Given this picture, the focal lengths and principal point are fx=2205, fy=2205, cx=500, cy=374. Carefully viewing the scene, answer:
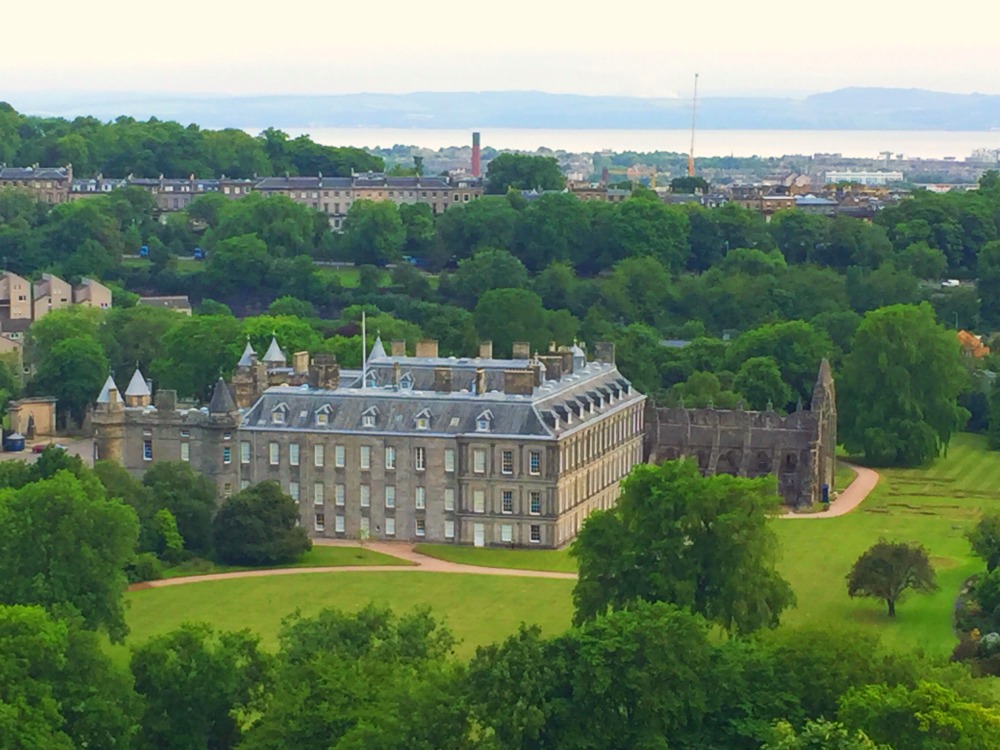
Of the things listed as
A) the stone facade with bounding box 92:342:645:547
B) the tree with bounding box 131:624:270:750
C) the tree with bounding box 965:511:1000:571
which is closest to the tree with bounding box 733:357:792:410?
the stone facade with bounding box 92:342:645:547

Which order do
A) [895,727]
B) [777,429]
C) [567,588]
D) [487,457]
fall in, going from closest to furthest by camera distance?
[895,727], [567,588], [487,457], [777,429]

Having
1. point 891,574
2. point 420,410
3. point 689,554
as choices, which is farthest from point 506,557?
point 689,554

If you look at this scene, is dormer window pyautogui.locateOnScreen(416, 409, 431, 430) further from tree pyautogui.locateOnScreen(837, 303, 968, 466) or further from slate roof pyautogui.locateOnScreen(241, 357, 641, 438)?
tree pyautogui.locateOnScreen(837, 303, 968, 466)

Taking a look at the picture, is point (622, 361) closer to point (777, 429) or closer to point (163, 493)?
point (777, 429)

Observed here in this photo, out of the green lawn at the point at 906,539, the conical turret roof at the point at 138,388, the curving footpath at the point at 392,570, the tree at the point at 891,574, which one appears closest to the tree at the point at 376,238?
the green lawn at the point at 906,539

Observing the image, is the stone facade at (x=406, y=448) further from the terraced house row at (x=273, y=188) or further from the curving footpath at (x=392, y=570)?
the terraced house row at (x=273, y=188)

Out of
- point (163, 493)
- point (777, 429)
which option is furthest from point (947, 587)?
point (163, 493)
